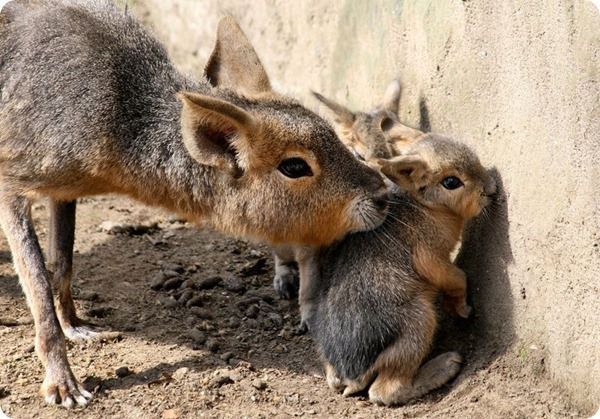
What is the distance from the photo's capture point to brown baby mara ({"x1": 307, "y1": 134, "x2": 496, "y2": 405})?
559 centimetres

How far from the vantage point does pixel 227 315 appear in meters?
6.75

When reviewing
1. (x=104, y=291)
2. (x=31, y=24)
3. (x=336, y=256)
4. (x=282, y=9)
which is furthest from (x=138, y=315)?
(x=282, y=9)

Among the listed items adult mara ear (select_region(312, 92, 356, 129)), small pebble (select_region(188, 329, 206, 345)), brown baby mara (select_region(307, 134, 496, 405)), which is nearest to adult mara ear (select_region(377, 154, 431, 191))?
brown baby mara (select_region(307, 134, 496, 405))

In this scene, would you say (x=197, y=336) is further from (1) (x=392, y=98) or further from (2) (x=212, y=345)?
(1) (x=392, y=98)

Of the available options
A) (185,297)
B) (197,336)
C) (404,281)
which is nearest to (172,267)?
(185,297)

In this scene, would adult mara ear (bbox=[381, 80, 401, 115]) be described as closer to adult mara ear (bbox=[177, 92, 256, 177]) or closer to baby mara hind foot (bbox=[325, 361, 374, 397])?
adult mara ear (bbox=[177, 92, 256, 177])

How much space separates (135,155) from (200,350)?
139 centimetres

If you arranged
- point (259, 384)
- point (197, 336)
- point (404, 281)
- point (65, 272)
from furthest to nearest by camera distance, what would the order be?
point (65, 272) → point (197, 336) → point (259, 384) → point (404, 281)

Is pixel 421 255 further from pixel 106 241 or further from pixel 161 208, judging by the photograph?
pixel 106 241

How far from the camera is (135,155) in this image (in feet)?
19.2

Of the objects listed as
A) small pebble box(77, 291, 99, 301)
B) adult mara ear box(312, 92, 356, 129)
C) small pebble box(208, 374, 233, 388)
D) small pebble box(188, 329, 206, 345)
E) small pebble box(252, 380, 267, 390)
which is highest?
adult mara ear box(312, 92, 356, 129)

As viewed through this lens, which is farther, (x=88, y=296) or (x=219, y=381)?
(x=88, y=296)

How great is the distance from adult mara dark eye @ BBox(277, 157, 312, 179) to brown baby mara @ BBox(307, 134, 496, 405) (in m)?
0.47

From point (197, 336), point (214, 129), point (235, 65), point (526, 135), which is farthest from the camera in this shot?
point (235, 65)
